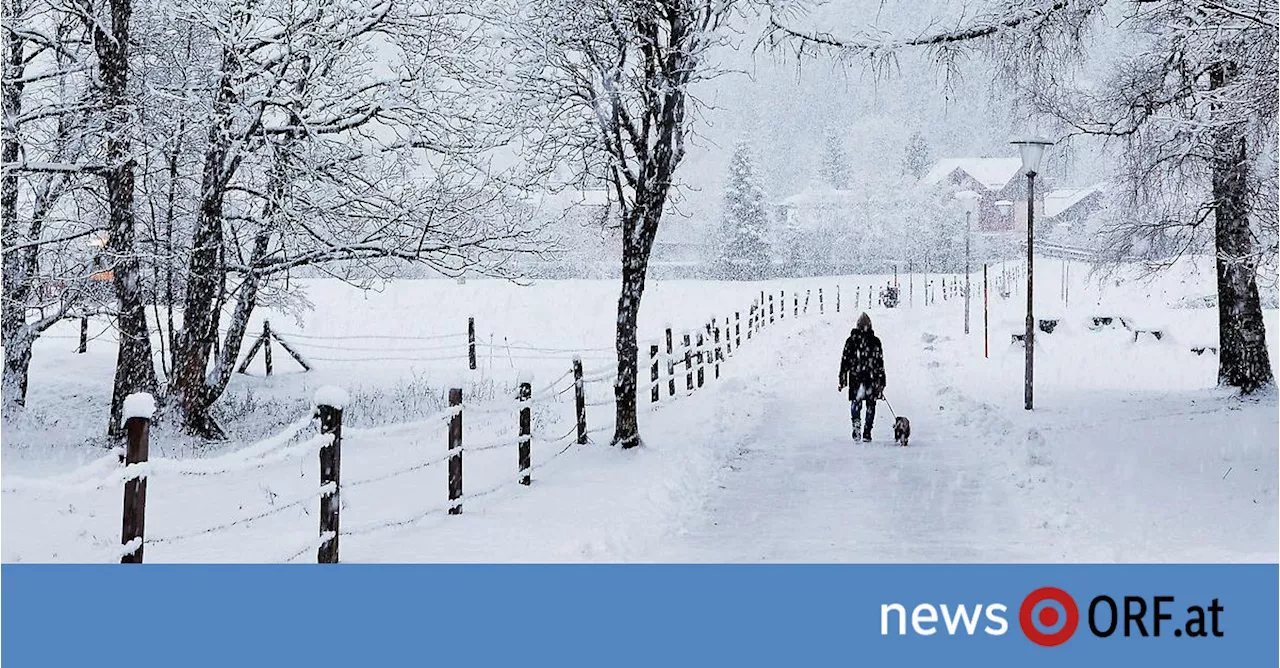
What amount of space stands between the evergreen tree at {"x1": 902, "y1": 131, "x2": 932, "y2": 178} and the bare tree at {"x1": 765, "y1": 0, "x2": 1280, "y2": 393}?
67.2 metres

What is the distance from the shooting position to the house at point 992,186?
231 feet

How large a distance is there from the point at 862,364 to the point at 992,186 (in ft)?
212

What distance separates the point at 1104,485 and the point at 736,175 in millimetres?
54455

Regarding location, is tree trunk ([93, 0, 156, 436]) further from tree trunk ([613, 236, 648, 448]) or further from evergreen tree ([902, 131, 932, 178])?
evergreen tree ([902, 131, 932, 178])

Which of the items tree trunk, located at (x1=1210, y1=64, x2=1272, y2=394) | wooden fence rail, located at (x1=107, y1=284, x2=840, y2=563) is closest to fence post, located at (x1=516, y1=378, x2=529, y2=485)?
wooden fence rail, located at (x1=107, y1=284, x2=840, y2=563)

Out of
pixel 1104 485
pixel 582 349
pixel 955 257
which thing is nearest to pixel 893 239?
pixel 955 257

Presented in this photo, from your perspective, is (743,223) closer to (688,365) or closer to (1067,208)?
(1067,208)

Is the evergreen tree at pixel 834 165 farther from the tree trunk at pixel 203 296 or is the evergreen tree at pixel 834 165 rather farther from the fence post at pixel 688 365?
the tree trunk at pixel 203 296

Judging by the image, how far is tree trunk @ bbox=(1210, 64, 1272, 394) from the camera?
640 inches

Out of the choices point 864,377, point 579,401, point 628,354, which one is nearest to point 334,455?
point 579,401

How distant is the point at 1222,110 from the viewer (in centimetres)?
1109

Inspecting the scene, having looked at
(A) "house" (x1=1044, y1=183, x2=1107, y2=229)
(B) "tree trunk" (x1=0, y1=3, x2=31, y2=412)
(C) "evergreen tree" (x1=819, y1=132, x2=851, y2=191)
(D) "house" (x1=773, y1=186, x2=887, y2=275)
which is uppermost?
(C) "evergreen tree" (x1=819, y1=132, x2=851, y2=191)

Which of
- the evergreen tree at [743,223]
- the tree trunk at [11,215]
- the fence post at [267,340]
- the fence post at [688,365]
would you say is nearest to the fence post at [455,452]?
the tree trunk at [11,215]

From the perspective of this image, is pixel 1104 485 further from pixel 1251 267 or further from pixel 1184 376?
pixel 1184 376
